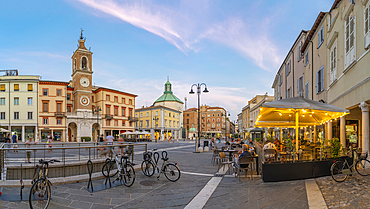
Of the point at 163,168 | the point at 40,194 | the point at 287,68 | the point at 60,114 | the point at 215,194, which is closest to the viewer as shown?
the point at 40,194

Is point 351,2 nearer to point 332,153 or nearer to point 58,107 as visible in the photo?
point 332,153

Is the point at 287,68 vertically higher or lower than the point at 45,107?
higher

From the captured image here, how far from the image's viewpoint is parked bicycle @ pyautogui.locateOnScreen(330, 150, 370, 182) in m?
7.83

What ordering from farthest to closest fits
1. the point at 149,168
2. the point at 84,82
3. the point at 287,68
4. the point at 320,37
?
the point at 84,82 → the point at 287,68 → the point at 320,37 → the point at 149,168

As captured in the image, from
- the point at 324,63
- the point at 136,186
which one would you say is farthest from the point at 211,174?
the point at 324,63

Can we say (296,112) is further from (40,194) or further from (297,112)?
(40,194)

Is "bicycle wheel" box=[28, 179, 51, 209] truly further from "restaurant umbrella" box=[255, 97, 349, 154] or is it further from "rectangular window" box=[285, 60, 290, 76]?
"rectangular window" box=[285, 60, 290, 76]

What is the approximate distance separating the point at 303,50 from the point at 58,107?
150 ft

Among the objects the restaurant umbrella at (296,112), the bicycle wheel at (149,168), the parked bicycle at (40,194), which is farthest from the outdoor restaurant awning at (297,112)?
the parked bicycle at (40,194)

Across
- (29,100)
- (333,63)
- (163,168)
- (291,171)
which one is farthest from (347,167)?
(29,100)

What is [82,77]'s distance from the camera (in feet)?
169

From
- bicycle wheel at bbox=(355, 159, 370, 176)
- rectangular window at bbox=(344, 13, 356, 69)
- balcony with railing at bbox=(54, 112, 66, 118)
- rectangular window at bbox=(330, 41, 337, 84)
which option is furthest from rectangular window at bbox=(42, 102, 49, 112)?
bicycle wheel at bbox=(355, 159, 370, 176)

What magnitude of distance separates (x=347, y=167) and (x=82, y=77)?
5232 cm

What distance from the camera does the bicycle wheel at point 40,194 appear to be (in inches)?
221
